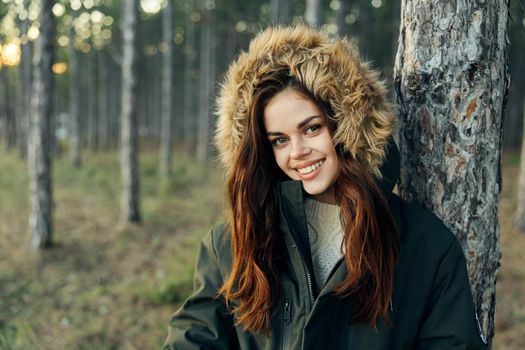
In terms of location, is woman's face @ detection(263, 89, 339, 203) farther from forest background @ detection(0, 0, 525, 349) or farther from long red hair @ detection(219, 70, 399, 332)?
forest background @ detection(0, 0, 525, 349)

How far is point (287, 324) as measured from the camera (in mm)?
1990

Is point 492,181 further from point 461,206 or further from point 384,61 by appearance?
point 384,61

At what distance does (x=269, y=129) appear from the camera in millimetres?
1969

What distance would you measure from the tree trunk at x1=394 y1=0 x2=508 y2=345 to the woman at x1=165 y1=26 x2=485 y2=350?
26cm

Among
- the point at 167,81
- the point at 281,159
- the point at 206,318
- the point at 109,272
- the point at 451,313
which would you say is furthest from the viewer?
the point at 167,81

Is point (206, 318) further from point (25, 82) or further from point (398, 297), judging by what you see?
point (25, 82)

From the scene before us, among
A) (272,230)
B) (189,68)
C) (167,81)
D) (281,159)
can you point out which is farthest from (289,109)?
(189,68)

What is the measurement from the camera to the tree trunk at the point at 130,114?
9.01 m

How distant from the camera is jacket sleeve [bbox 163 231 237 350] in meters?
2.14

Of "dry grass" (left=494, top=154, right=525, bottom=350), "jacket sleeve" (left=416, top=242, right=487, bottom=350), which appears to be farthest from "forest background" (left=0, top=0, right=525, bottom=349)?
"jacket sleeve" (left=416, top=242, right=487, bottom=350)

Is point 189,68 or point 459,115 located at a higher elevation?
point 189,68

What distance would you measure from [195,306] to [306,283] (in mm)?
616

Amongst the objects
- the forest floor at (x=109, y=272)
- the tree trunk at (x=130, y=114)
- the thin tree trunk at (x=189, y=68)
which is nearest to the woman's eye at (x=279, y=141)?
the forest floor at (x=109, y=272)

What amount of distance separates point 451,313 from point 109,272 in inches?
244
